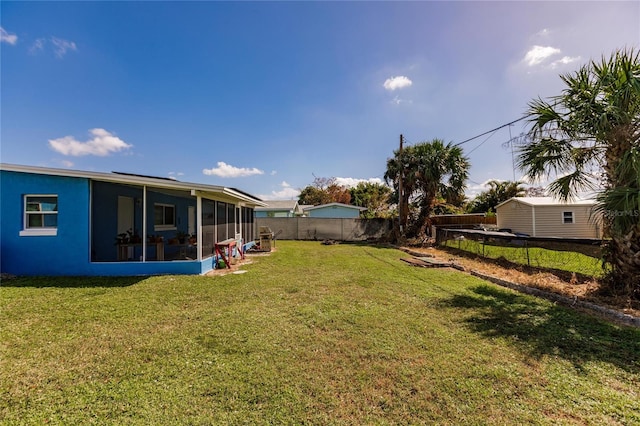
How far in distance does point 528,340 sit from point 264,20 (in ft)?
36.1

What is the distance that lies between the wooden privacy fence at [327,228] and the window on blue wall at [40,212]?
11677 mm

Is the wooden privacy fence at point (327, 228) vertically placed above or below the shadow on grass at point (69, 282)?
above

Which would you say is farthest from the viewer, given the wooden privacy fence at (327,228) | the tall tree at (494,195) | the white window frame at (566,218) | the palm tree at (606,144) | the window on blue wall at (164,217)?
the tall tree at (494,195)

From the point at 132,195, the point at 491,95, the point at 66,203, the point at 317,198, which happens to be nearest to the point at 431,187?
the point at 491,95

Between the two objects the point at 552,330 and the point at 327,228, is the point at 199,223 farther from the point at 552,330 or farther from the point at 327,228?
the point at 327,228

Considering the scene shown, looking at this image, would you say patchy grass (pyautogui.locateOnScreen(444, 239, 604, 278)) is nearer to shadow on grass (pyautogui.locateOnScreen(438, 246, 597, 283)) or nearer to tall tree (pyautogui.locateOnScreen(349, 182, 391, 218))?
shadow on grass (pyautogui.locateOnScreen(438, 246, 597, 283))

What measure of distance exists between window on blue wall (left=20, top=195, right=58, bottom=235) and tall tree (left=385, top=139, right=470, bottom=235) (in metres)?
15.5

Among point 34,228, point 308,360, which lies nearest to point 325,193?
point 34,228

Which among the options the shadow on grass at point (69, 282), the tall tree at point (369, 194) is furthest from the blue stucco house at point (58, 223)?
the tall tree at point (369, 194)

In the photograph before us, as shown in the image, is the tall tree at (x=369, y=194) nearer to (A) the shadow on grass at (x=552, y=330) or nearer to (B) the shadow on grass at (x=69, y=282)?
(A) the shadow on grass at (x=552, y=330)

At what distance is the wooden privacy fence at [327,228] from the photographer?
18.5 m

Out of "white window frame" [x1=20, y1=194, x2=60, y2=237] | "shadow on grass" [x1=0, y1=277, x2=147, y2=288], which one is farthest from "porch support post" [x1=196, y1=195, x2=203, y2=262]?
"white window frame" [x1=20, y1=194, x2=60, y2=237]

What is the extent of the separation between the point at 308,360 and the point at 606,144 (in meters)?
7.06

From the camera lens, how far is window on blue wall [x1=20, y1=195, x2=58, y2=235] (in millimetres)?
6984
